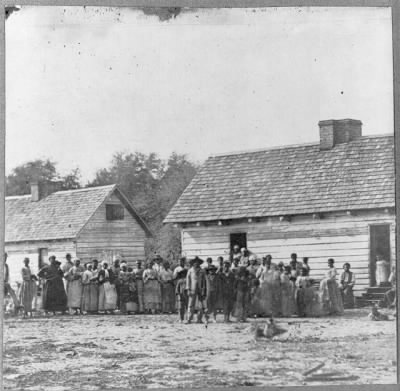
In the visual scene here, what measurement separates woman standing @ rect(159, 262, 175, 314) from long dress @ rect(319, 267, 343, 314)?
180 centimetres

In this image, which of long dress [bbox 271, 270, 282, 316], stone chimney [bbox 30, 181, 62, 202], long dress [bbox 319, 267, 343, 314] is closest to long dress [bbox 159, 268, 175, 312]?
long dress [bbox 271, 270, 282, 316]

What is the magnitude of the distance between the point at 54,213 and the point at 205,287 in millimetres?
2055

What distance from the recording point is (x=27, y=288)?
873cm

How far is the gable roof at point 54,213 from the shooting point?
870 centimetres

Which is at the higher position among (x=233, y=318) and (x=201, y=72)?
(x=201, y=72)

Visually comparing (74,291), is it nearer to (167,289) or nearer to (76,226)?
(76,226)

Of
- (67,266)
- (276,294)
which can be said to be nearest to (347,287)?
(276,294)

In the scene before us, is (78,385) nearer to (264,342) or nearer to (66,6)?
(264,342)

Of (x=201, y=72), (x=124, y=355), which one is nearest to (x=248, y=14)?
(x=201, y=72)

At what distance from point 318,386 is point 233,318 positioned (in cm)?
128

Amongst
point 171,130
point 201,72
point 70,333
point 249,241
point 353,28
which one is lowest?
point 70,333

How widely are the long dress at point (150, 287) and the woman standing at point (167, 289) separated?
7 cm

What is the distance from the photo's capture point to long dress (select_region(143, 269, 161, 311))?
882cm

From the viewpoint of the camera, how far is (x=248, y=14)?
8852 millimetres
